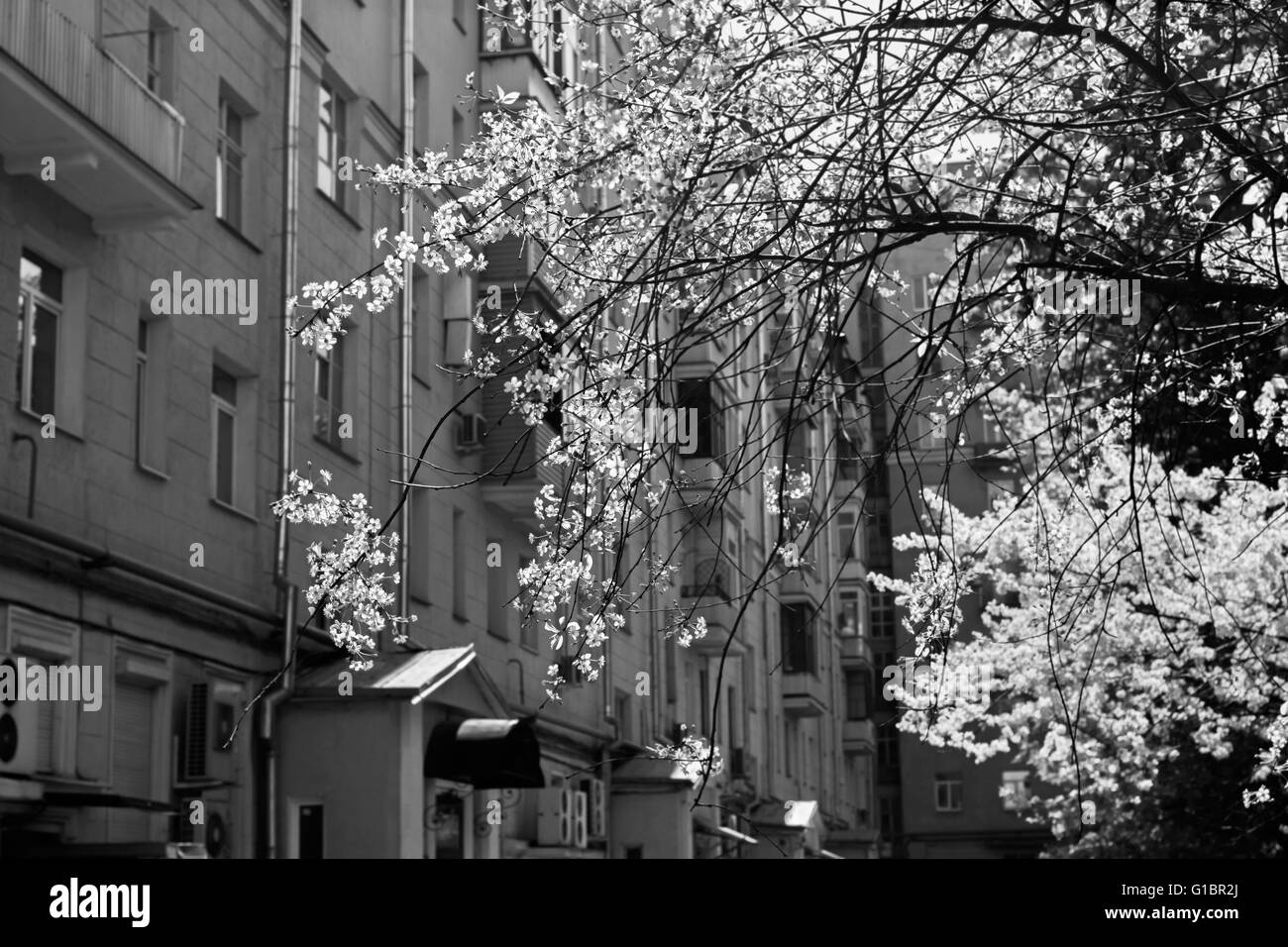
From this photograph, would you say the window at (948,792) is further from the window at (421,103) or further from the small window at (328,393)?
the small window at (328,393)

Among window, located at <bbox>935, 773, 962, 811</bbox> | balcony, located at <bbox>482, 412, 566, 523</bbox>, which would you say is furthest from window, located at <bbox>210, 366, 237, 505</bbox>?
window, located at <bbox>935, 773, 962, 811</bbox>

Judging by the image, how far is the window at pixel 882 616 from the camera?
74938 millimetres

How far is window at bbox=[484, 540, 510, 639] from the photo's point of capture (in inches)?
1105

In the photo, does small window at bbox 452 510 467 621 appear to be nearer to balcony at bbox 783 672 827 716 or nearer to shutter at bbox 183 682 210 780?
shutter at bbox 183 682 210 780

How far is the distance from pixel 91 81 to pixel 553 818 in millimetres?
14590

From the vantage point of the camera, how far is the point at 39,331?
1612cm

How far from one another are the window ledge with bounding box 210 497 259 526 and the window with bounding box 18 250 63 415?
3063 millimetres

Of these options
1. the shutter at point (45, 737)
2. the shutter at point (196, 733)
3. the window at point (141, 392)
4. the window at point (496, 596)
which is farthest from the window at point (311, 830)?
the window at point (496, 596)

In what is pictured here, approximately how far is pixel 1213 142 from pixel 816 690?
1825 inches

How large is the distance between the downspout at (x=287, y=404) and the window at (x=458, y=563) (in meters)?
5.63

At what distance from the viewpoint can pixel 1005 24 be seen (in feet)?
25.9
